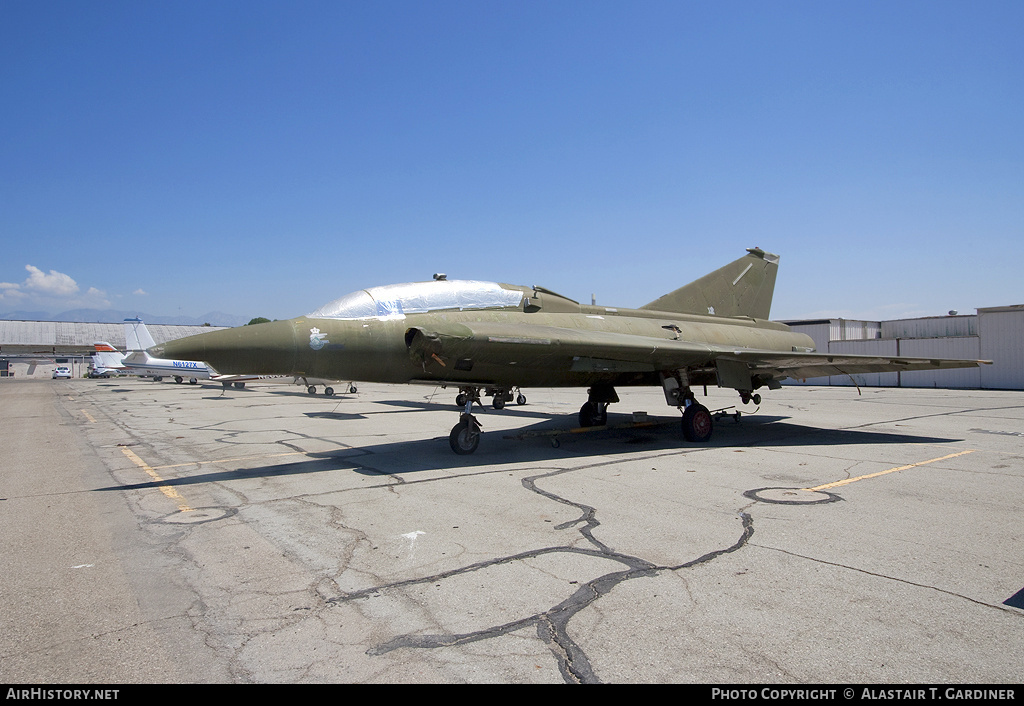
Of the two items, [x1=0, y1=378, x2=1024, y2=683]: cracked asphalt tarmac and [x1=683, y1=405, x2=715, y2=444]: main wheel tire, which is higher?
[x1=683, y1=405, x2=715, y2=444]: main wheel tire

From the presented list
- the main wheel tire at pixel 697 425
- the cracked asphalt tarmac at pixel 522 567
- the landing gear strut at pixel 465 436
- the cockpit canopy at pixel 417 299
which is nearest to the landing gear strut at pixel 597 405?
the main wheel tire at pixel 697 425

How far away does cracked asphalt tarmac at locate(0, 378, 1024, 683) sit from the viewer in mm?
3229

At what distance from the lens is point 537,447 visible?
1109 cm

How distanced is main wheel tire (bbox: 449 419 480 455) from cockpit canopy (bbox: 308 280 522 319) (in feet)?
6.91

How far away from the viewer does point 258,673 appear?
10.2ft

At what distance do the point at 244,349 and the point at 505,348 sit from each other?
3765 millimetres

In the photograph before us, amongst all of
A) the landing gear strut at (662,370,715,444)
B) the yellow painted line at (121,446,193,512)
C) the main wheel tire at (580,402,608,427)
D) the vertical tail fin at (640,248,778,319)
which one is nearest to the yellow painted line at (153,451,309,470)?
the yellow painted line at (121,446,193,512)

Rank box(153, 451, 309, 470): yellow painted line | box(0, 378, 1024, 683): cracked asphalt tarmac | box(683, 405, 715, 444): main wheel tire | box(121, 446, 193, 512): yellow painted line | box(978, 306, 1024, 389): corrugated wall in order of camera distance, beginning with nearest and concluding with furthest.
Result: box(0, 378, 1024, 683): cracked asphalt tarmac, box(121, 446, 193, 512): yellow painted line, box(153, 451, 309, 470): yellow painted line, box(683, 405, 715, 444): main wheel tire, box(978, 306, 1024, 389): corrugated wall

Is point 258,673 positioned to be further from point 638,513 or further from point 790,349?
point 790,349

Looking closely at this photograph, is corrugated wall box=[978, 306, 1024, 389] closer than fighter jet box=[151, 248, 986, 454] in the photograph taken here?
No

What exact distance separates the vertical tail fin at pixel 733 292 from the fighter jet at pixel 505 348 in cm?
10

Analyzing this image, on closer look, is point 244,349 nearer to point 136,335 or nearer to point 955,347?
point 955,347

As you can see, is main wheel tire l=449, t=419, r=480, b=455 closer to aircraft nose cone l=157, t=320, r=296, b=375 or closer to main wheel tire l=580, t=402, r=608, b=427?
aircraft nose cone l=157, t=320, r=296, b=375

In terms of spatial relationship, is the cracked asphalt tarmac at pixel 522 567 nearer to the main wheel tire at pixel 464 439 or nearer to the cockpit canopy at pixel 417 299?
the main wheel tire at pixel 464 439
